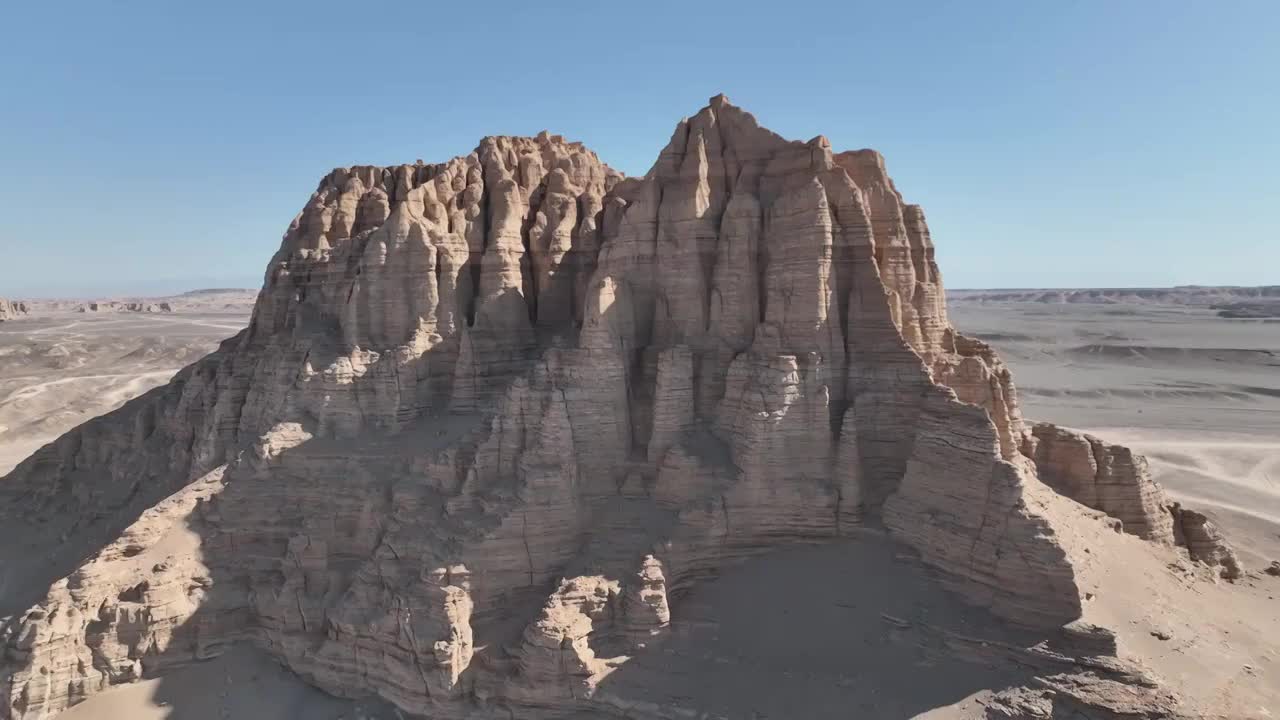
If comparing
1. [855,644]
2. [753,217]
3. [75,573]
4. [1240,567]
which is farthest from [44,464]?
[1240,567]

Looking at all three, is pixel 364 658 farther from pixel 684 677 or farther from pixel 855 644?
pixel 855 644

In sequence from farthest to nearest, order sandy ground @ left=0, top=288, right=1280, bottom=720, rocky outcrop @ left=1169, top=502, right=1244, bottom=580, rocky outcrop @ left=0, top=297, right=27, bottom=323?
rocky outcrop @ left=0, top=297, right=27, bottom=323, rocky outcrop @ left=1169, top=502, right=1244, bottom=580, sandy ground @ left=0, top=288, right=1280, bottom=720

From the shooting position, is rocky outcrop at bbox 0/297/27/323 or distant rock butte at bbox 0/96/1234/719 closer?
distant rock butte at bbox 0/96/1234/719

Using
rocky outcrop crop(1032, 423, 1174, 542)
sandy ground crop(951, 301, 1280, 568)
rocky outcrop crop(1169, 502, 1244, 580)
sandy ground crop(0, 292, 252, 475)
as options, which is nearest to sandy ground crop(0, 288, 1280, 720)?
rocky outcrop crop(1169, 502, 1244, 580)

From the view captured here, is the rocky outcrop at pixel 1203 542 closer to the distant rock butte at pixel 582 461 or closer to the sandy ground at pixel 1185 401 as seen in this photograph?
the distant rock butte at pixel 582 461

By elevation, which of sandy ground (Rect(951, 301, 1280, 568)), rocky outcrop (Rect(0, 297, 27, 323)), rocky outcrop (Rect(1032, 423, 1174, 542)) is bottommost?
sandy ground (Rect(951, 301, 1280, 568))

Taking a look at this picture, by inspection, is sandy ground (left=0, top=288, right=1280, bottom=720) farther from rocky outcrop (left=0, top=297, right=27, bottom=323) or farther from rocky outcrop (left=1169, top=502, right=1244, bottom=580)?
rocky outcrop (left=0, top=297, right=27, bottom=323)

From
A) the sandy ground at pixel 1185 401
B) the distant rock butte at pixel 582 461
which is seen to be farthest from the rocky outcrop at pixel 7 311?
the sandy ground at pixel 1185 401
